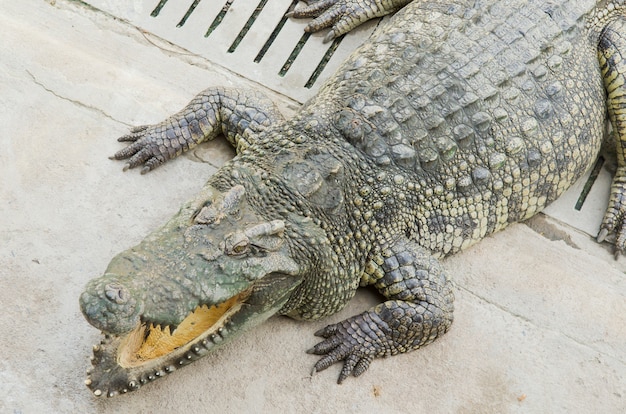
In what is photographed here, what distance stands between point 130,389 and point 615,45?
324 cm

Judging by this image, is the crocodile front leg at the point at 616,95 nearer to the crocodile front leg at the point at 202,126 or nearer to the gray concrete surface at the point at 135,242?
the gray concrete surface at the point at 135,242

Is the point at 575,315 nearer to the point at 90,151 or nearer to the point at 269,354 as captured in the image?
the point at 269,354

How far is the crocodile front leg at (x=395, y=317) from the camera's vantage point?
342 cm

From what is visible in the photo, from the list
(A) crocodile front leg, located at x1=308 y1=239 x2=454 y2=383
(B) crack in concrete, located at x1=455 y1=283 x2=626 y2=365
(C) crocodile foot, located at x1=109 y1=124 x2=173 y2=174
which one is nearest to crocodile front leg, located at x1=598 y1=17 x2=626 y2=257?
(B) crack in concrete, located at x1=455 y1=283 x2=626 y2=365

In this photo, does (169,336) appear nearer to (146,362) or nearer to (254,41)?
(146,362)

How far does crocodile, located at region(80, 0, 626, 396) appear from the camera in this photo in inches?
111

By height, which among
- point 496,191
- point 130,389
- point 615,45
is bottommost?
point 130,389

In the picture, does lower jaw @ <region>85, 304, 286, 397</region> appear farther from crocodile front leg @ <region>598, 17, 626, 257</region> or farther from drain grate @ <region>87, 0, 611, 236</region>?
crocodile front leg @ <region>598, 17, 626, 257</region>

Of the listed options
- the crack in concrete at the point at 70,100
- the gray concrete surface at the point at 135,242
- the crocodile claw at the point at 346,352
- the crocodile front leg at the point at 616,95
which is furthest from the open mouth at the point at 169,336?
the crocodile front leg at the point at 616,95

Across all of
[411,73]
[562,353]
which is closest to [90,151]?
[411,73]

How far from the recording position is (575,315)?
374 cm

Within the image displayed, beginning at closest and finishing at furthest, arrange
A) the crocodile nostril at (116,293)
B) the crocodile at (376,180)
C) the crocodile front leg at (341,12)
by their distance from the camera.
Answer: the crocodile nostril at (116,293), the crocodile at (376,180), the crocodile front leg at (341,12)

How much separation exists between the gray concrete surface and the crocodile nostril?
868 millimetres

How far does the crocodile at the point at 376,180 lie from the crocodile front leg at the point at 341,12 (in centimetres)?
40
